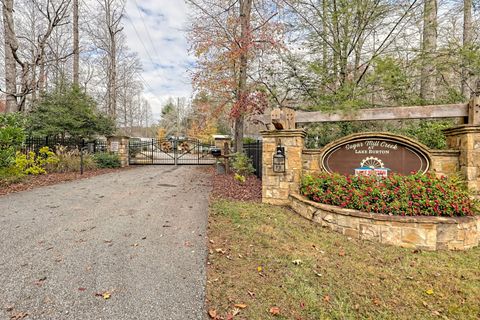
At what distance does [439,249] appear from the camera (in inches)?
122

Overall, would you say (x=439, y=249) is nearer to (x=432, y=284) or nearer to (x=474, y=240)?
(x=474, y=240)

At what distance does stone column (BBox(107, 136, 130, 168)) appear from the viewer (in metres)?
10.8

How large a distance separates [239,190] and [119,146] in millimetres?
7714

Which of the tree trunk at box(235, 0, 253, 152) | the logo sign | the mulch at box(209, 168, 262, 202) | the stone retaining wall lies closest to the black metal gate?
the tree trunk at box(235, 0, 253, 152)

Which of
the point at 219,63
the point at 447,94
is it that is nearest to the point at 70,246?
the point at 219,63

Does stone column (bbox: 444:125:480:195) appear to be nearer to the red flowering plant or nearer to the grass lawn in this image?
the red flowering plant

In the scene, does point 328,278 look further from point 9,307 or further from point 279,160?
point 9,307

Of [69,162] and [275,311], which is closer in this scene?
[275,311]

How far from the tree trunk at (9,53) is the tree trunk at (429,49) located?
40.1ft

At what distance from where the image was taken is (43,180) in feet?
22.6

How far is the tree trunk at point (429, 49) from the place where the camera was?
568 cm

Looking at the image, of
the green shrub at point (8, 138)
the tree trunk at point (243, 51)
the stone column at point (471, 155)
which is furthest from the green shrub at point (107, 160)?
the stone column at point (471, 155)

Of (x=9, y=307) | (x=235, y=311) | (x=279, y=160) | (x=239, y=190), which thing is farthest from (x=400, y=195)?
(x=9, y=307)

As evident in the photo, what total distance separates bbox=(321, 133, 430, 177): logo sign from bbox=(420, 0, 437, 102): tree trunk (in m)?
2.69
